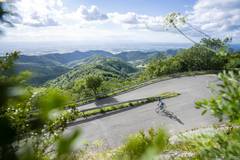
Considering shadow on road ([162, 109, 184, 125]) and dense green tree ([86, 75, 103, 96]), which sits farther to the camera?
dense green tree ([86, 75, 103, 96])

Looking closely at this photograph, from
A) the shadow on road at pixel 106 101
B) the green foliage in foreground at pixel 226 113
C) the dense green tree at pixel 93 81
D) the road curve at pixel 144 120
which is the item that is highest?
the green foliage in foreground at pixel 226 113

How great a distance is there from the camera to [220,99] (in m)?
3.03

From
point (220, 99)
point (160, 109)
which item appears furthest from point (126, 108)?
point (220, 99)

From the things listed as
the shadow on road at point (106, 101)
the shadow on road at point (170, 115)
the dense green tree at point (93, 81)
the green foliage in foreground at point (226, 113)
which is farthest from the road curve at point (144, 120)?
the green foliage in foreground at point (226, 113)

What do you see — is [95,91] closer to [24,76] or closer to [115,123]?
[115,123]

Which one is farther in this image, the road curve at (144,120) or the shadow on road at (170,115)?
the shadow on road at (170,115)

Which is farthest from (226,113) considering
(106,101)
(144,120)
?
(106,101)

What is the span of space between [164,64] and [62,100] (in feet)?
206

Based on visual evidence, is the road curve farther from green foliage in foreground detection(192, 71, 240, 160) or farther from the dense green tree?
green foliage in foreground detection(192, 71, 240, 160)

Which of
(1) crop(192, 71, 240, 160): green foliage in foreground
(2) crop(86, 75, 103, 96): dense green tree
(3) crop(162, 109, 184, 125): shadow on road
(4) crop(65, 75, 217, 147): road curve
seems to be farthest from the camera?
(2) crop(86, 75, 103, 96): dense green tree

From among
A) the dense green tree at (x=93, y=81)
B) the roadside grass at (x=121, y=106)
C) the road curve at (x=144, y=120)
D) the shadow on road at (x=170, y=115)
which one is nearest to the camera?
the road curve at (x=144, y=120)

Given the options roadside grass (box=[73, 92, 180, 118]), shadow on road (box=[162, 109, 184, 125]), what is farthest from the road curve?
roadside grass (box=[73, 92, 180, 118])

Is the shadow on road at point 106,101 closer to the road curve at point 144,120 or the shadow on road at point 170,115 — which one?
the road curve at point 144,120

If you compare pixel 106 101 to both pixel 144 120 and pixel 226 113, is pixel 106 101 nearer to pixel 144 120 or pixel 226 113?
pixel 144 120
